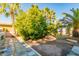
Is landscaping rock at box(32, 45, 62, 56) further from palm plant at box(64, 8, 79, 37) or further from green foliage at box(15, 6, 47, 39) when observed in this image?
palm plant at box(64, 8, 79, 37)

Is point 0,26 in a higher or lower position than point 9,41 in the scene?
higher

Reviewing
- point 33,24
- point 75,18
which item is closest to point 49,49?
point 33,24

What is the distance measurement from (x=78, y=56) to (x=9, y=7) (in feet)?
3.05

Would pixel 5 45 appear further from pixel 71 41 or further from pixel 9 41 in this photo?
pixel 71 41

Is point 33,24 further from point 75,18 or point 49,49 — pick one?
point 75,18

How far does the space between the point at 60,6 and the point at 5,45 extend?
74cm

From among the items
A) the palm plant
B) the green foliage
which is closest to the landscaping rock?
the green foliage

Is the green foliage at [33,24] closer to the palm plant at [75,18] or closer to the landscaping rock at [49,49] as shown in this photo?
the landscaping rock at [49,49]

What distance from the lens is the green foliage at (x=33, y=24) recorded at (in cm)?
256

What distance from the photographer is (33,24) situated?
2.56 meters

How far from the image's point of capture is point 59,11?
2.55m

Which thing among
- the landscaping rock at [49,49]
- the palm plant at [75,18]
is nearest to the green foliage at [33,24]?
Answer: the landscaping rock at [49,49]

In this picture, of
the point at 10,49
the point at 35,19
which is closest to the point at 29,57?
the point at 10,49

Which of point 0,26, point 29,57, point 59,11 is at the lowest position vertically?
point 29,57
